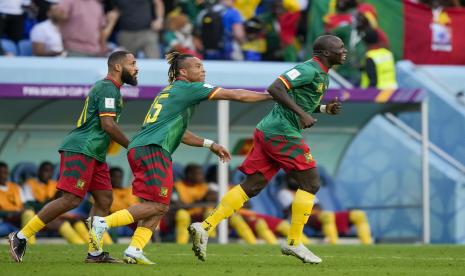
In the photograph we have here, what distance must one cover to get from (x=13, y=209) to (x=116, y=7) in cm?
386

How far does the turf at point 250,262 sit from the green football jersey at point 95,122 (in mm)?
1043

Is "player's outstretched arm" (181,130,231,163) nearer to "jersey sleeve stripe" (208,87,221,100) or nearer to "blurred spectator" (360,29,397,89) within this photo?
"jersey sleeve stripe" (208,87,221,100)

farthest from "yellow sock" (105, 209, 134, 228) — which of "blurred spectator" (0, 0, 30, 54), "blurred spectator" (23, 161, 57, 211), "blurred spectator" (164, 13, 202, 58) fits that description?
"blurred spectator" (164, 13, 202, 58)

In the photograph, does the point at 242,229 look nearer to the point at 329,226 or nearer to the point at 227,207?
the point at 329,226

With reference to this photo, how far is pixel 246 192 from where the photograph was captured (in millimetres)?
12375

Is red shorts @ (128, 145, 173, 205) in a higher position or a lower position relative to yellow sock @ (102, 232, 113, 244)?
higher

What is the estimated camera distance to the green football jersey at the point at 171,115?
11.5 meters

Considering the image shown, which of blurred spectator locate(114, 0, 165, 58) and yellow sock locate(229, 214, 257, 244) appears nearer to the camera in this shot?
yellow sock locate(229, 214, 257, 244)

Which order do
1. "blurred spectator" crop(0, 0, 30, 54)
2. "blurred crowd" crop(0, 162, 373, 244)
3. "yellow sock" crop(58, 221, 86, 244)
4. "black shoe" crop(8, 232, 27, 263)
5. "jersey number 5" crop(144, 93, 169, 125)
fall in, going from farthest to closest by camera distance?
1. "blurred spectator" crop(0, 0, 30, 54)
2. "blurred crowd" crop(0, 162, 373, 244)
3. "yellow sock" crop(58, 221, 86, 244)
4. "black shoe" crop(8, 232, 27, 263)
5. "jersey number 5" crop(144, 93, 169, 125)

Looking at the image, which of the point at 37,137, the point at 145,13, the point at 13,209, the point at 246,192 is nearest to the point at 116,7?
the point at 145,13

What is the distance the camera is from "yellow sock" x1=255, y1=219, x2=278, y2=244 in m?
18.8

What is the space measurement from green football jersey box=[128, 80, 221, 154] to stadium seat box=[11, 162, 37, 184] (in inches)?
309

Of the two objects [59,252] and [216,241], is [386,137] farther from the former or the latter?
[59,252]

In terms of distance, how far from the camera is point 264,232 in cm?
1884
